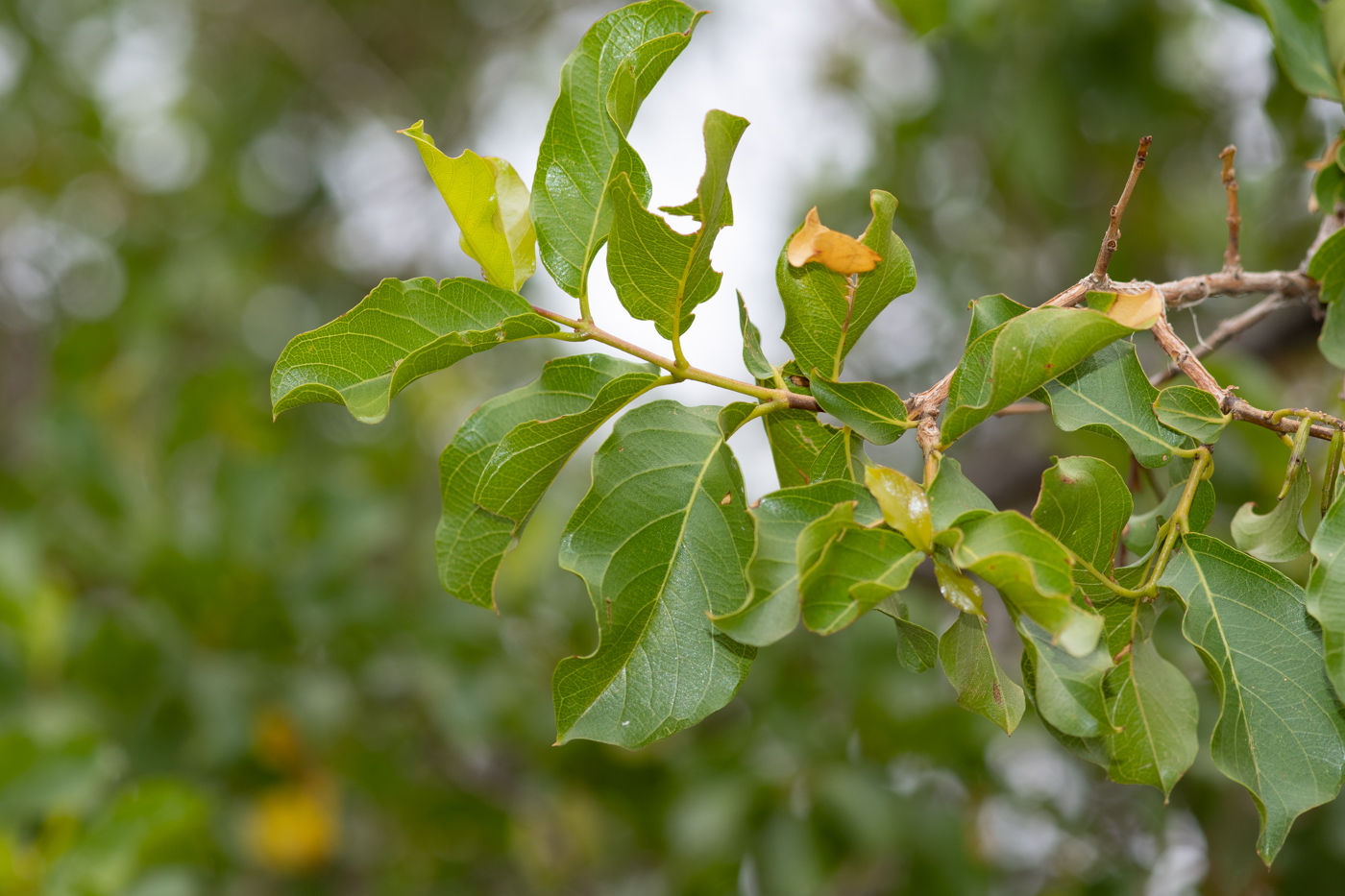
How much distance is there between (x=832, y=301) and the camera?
475 millimetres

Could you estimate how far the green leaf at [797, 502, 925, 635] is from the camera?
0.40 meters

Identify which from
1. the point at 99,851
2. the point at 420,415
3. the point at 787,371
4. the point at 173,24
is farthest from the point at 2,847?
the point at 173,24

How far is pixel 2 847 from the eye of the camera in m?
1.06

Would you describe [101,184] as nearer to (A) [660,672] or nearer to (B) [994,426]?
(B) [994,426]

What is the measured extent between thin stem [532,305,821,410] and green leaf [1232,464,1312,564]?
0.23 m

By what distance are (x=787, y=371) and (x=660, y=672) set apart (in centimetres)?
17

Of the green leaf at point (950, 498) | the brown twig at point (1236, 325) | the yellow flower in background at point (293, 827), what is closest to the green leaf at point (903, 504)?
the green leaf at point (950, 498)

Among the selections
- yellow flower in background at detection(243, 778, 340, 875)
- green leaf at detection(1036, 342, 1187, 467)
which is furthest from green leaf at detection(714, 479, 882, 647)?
yellow flower in background at detection(243, 778, 340, 875)

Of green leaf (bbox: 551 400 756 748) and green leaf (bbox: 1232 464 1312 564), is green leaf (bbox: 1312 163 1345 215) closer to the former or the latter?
green leaf (bbox: 1232 464 1312 564)

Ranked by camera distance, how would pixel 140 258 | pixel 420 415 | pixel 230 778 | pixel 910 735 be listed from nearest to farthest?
1. pixel 910 735
2. pixel 230 778
3. pixel 140 258
4. pixel 420 415

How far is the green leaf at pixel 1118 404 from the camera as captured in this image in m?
0.46

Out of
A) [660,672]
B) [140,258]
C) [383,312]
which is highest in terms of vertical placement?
[383,312]

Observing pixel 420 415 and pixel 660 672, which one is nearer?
pixel 660 672

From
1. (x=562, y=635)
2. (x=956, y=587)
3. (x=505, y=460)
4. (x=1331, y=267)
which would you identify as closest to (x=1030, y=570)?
(x=956, y=587)
